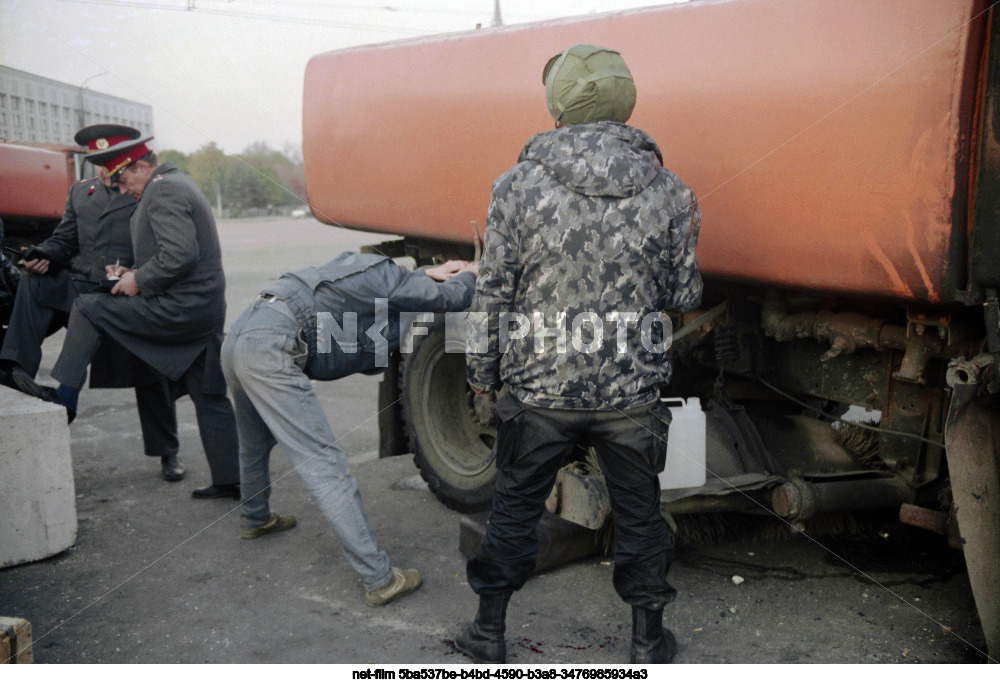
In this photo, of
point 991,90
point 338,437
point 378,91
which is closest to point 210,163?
point 338,437

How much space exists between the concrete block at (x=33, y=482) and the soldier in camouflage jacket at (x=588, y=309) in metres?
2.18

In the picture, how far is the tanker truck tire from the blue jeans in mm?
972

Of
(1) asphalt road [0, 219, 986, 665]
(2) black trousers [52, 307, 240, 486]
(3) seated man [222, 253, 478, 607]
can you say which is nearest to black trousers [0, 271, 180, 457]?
(2) black trousers [52, 307, 240, 486]

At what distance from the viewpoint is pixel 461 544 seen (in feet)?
12.6

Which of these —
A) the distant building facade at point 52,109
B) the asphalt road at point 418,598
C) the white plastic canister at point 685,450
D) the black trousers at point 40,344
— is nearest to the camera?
the asphalt road at point 418,598

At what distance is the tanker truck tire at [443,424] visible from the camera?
Answer: 4.36 meters

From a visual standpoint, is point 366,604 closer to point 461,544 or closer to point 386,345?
point 461,544

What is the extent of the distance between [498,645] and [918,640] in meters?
1.45

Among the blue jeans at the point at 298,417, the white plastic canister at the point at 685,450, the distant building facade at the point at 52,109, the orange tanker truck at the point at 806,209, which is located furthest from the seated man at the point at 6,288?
the white plastic canister at the point at 685,450

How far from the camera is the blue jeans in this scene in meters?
3.34

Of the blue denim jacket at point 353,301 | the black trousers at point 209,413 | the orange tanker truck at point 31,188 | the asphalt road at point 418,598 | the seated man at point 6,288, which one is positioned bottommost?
the asphalt road at point 418,598

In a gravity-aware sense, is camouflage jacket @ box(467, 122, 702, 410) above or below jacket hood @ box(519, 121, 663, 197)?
below

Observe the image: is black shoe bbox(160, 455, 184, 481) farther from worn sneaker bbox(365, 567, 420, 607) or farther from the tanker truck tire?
worn sneaker bbox(365, 567, 420, 607)

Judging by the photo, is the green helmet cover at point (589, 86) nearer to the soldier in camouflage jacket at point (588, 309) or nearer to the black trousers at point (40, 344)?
the soldier in camouflage jacket at point (588, 309)
